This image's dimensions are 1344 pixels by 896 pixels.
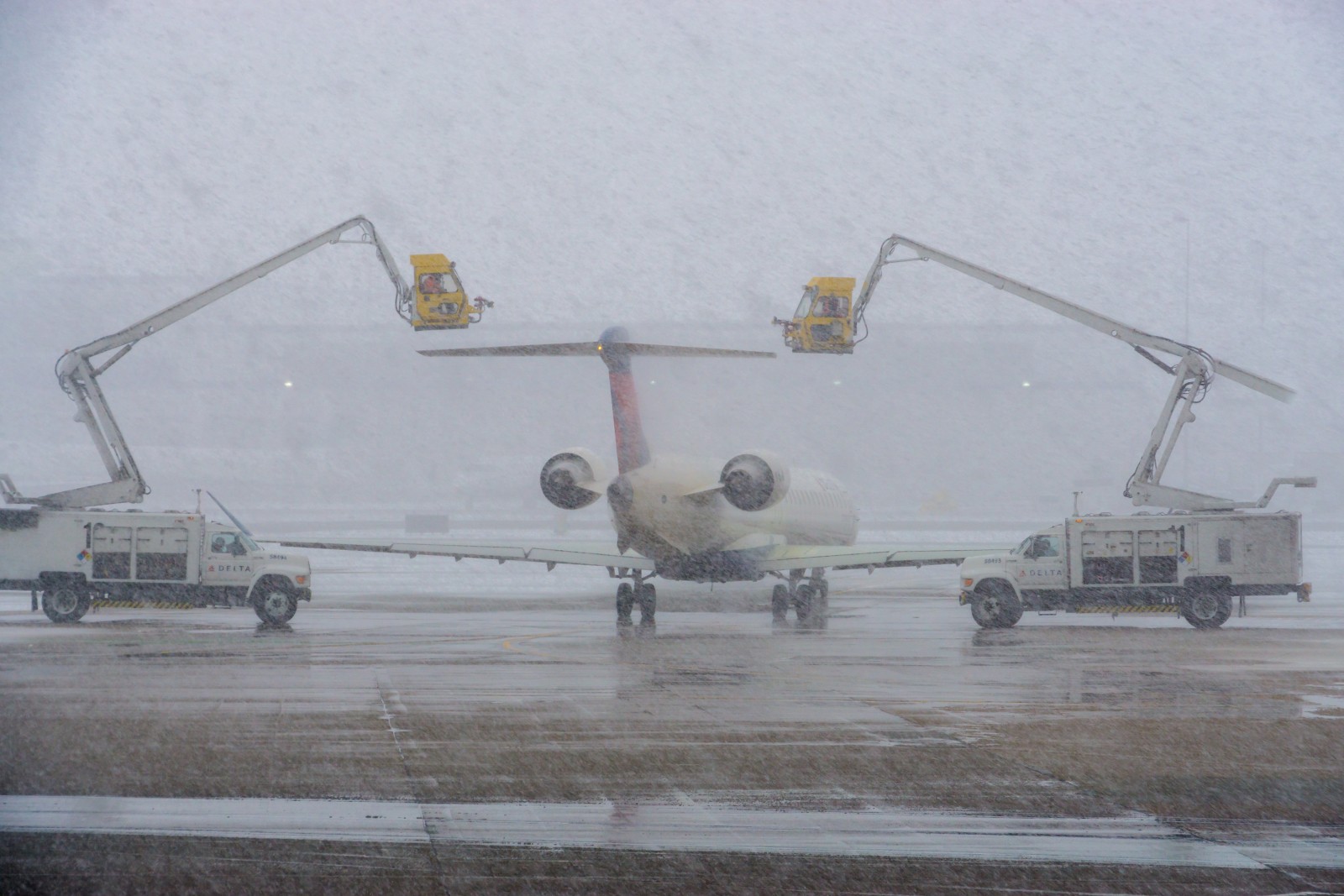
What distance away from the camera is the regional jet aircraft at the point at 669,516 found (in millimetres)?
24719

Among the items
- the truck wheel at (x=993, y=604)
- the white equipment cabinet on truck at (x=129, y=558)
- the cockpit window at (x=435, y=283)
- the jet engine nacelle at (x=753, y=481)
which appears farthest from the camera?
the cockpit window at (x=435, y=283)

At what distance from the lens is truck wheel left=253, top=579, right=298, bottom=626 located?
2494cm

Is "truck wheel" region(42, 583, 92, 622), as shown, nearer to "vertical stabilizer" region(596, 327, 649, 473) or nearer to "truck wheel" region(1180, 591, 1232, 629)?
"vertical stabilizer" region(596, 327, 649, 473)

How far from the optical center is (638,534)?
2547cm

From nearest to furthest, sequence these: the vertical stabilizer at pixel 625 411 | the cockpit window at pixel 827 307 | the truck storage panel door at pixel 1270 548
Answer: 1. the truck storage panel door at pixel 1270 548
2. the vertical stabilizer at pixel 625 411
3. the cockpit window at pixel 827 307

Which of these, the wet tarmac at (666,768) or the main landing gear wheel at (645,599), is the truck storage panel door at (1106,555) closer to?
the wet tarmac at (666,768)

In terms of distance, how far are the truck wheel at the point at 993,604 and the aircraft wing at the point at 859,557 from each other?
768mm

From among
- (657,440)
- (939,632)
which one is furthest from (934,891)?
(657,440)

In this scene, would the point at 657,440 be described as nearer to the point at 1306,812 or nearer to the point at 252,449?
the point at 1306,812

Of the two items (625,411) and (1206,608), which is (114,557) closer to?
(625,411)

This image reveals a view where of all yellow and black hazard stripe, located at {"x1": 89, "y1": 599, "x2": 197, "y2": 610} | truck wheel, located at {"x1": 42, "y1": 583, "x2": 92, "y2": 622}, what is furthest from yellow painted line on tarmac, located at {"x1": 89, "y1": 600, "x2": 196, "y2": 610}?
truck wheel, located at {"x1": 42, "y1": 583, "x2": 92, "y2": 622}

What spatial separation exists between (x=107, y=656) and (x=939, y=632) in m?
14.4

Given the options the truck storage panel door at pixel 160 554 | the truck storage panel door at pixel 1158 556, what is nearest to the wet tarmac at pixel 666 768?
the truck storage panel door at pixel 160 554

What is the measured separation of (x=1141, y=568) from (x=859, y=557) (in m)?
5.72
